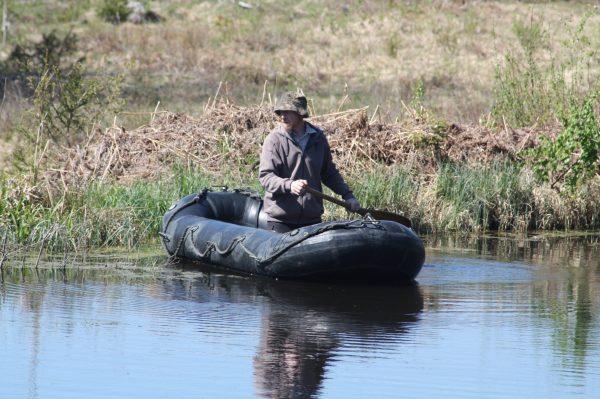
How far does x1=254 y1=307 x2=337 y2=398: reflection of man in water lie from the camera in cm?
756

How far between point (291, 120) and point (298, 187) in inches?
28.6

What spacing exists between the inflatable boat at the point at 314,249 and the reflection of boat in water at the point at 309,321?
133mm

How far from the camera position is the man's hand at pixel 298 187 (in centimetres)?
1079

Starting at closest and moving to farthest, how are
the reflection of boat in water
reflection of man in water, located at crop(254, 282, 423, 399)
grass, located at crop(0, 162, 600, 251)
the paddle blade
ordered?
1. reflection of man in water, located at crop(254, 282, 423, 399)
2. the reflection of boat in water
3. the paddle blade
4. grass, located at crop(0, 162, 600, 251)

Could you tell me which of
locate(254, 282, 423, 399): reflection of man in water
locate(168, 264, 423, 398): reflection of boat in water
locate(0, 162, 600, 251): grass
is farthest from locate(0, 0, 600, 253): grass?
locate(254, 282, 423, 399): reflection of man in water

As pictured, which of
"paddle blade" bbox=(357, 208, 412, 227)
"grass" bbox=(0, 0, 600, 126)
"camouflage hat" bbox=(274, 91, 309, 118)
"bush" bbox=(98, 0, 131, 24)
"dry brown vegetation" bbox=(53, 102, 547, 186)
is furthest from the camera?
"bush" bbox=(98, 0, 131, 24)

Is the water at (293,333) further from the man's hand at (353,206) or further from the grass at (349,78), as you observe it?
the grass at (349,78)

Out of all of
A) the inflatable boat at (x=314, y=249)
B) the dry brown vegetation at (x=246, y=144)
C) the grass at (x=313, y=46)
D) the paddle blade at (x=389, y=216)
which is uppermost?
the grass at (x=313, y=46)

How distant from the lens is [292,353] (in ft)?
28.0

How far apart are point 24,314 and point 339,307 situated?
2421 mm

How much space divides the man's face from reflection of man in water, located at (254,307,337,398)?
5.89 ft

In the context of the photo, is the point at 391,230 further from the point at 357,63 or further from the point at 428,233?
the point at 357,63

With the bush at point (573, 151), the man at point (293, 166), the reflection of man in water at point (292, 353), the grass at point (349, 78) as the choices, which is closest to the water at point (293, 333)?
the reflection of man in water at point (292, 353)

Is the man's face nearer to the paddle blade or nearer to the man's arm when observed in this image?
the man's arm
